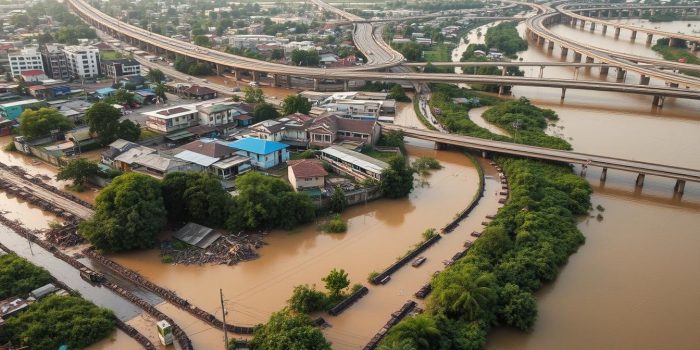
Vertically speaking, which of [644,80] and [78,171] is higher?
[644,80]

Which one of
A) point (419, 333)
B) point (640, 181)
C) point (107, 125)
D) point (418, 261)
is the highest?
point (107, 125)

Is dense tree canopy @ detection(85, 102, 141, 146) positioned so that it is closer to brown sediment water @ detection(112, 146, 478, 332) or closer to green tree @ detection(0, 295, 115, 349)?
brown sediment water @ detection(112, 146, 478, 332)

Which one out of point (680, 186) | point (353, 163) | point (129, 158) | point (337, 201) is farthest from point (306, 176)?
point (680, 186)

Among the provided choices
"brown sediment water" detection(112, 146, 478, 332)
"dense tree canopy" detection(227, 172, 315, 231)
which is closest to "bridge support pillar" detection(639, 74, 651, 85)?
"brown sediment water" detection(112, 146, 478, 332)

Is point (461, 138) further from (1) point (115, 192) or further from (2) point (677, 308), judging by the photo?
(1) point (115, 192)

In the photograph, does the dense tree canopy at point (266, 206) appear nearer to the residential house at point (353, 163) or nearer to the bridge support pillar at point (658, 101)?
the residential house at point (353, 163)

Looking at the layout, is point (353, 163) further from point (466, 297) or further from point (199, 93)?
point (199, 93)
